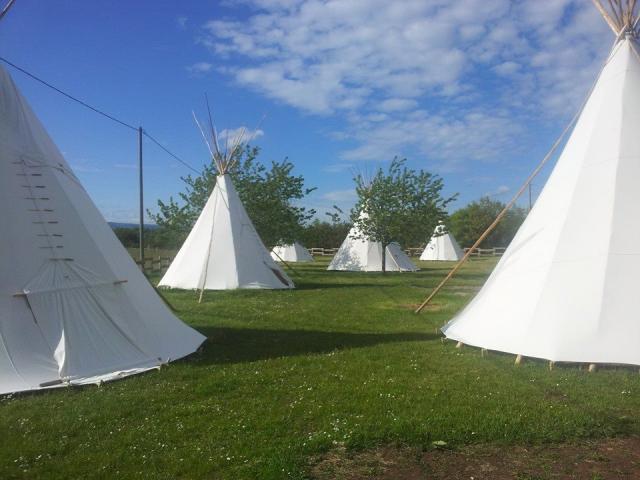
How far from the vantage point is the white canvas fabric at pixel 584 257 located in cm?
664

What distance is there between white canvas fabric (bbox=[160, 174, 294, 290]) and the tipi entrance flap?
994cm

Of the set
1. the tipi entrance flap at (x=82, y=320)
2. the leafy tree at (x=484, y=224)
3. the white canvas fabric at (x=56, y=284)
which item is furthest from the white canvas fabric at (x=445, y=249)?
the tipi entrance flap at (x=82, y=320)

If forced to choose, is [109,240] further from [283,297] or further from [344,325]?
[283,297]

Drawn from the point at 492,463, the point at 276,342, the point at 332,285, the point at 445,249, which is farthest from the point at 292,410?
the point at 445,249

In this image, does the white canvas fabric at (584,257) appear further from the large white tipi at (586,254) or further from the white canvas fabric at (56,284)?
the white canvas fabric at (56,284)

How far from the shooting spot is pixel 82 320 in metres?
6.51

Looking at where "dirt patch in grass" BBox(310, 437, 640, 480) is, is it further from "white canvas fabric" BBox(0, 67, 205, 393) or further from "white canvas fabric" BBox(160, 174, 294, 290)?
"white canvas fabric" BBox(160, 174, 294, 290)

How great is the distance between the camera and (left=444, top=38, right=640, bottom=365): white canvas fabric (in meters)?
6.64

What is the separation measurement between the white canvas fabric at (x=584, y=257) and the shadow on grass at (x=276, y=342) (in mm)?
1293

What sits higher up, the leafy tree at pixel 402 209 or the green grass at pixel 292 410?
the leafy tree at pixel 402 209

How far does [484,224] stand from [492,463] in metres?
53.6

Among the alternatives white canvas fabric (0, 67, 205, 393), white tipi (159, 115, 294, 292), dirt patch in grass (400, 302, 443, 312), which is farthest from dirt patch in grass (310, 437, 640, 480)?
white tipi (159, 115, 294, 292)

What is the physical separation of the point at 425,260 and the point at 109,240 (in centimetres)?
3924

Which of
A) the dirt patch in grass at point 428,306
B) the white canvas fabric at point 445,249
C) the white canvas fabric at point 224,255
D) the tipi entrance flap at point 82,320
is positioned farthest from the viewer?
the white canvas fabric at point 445,249
